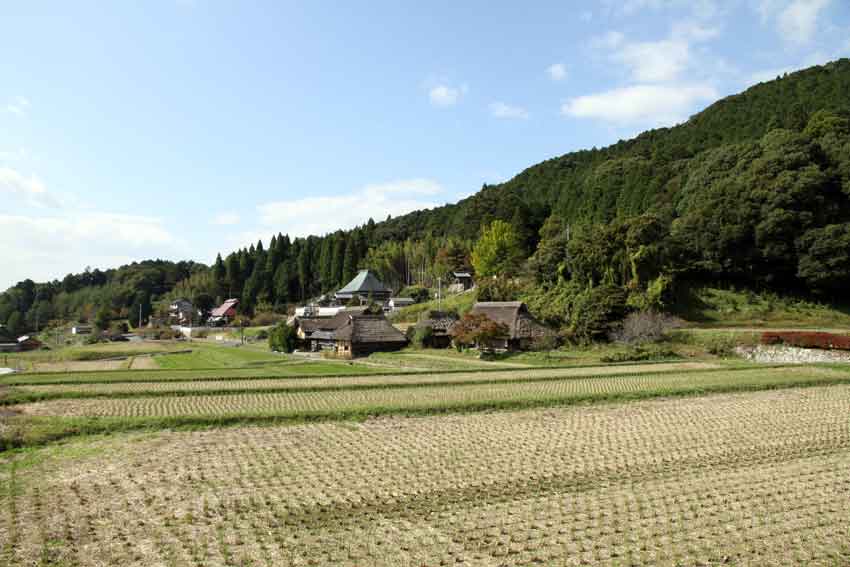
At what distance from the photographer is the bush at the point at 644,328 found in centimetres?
3162

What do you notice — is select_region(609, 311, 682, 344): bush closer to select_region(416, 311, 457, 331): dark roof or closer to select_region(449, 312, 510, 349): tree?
select_region(449, 312, 510, 349): tree

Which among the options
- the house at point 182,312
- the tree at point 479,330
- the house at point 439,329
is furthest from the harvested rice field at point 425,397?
the house at point 182,312

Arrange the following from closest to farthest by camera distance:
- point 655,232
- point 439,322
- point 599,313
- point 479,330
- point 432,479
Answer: point 432,479
point 479,330
point 599,313
point 655,232
point 439,322

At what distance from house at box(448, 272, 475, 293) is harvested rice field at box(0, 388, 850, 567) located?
135ft

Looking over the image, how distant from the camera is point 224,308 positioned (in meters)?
72.1

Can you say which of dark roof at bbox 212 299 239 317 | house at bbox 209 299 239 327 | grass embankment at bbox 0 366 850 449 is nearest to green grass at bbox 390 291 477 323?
grass embankment at bbox 0 366 850 449

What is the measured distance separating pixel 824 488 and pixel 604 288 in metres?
25.1

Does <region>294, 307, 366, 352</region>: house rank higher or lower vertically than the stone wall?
higher

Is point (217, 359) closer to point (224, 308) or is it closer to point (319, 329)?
point (319, 329)

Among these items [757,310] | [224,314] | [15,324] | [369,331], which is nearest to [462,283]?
[369,331]

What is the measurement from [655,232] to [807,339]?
35.0 feet

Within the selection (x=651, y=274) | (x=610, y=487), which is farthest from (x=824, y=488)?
(x=651, y=274)

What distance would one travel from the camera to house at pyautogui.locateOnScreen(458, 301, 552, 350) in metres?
34.5

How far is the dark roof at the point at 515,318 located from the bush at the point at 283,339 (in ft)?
45.5
